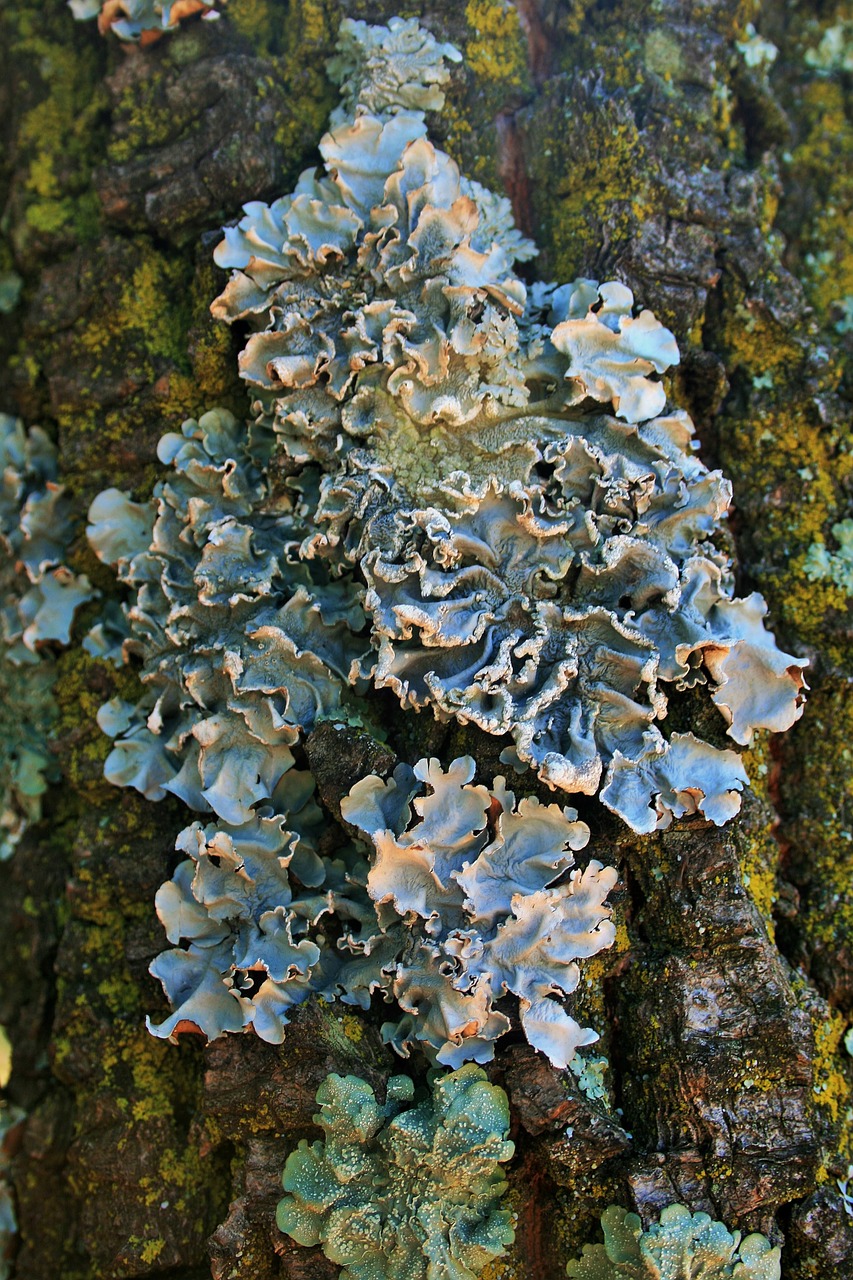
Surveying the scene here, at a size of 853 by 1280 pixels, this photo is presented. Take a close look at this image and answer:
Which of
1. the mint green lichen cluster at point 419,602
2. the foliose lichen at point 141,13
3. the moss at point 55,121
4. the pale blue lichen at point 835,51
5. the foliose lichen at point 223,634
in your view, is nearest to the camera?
the mint green lichen cluster at point 419,602

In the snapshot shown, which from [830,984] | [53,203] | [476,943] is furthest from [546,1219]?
[53,203]

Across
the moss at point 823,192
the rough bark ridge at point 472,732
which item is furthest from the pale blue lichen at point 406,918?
the moss at point 823,192

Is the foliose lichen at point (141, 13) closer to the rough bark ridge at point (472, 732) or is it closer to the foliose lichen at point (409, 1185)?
the rough bark ridge at point (472, 732)

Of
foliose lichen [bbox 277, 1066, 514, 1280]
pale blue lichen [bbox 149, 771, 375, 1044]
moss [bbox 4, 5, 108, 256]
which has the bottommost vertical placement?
foliose lichen [bbox 277, 1066, 514, 1280]

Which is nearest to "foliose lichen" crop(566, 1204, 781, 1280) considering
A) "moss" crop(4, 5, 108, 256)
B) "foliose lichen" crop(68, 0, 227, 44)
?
"moss" crop(4, 5, 108, 256)

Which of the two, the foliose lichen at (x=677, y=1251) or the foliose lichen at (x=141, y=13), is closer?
the foliose lichen at (x=677, y=1251)

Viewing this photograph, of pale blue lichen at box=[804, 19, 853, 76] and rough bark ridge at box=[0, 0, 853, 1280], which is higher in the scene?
pale blue lichen at box=[804, 19, 853, 76]

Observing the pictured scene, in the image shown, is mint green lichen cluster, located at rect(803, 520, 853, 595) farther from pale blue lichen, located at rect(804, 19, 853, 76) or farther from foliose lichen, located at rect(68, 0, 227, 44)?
foliose lichen, located at rect(68, 0, 227, 44)

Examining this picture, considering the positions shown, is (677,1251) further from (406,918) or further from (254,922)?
(254,922)

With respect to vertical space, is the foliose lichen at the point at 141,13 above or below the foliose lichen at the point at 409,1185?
above
